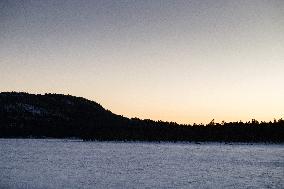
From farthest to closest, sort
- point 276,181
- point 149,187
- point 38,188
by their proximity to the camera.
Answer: point 276,181 → point 149,187 → point 38,188

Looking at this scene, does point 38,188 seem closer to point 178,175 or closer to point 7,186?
point 7,186

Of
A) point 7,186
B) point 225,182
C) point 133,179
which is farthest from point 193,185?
point 7,186

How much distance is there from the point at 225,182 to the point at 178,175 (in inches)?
417

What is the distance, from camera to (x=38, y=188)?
5078 cm

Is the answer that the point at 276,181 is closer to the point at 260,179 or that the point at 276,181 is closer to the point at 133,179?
the point at 260,179

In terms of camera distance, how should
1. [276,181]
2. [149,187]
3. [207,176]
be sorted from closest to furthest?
[149,187], [276,181], [207,176]

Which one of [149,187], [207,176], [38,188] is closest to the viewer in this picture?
[38,188]

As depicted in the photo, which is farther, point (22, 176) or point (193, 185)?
point (22, 176)

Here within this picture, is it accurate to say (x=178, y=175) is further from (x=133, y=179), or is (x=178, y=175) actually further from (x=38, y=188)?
(x=38, y=188)

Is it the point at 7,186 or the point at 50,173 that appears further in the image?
the point at 50,173

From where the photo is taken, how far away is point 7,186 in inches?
2009

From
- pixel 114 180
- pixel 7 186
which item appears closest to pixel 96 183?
pixel 114 180

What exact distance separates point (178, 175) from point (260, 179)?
1445 centimetres

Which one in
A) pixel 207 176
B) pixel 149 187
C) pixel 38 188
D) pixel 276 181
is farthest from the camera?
pixel 207 176
